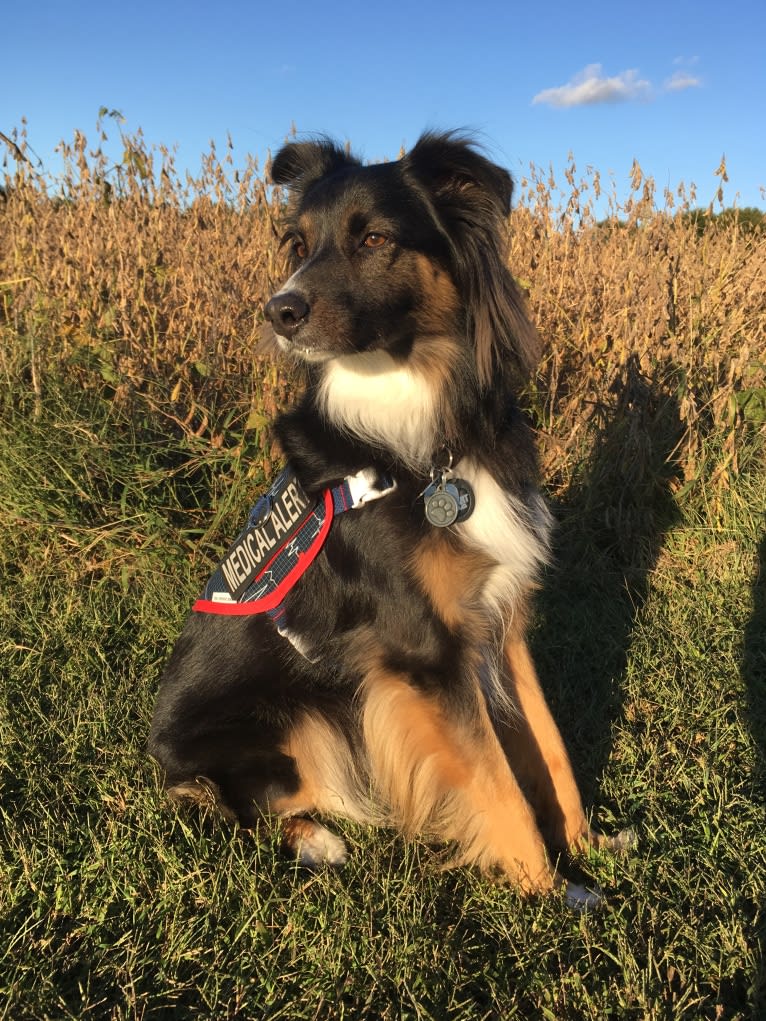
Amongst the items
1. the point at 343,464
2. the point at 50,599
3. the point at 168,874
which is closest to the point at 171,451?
the point at 50,599

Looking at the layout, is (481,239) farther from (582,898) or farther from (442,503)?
(582,898)

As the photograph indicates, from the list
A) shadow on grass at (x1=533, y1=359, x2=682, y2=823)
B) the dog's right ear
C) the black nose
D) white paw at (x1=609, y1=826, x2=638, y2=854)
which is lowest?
white paw at (x1=609, y1=826, x2=638, y2=854)

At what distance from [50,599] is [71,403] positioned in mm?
1171

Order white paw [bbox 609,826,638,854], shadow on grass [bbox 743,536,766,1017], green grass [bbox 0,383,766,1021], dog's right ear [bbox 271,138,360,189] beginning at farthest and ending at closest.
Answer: dog's right ear [bbox 271,138,360,189]
shadow on grass [bbox 743,536,766,1017]
white paw [bbox 609,826,638,854]
green grass [bbox 0,383,766,1021]

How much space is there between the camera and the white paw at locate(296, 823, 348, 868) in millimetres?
2557

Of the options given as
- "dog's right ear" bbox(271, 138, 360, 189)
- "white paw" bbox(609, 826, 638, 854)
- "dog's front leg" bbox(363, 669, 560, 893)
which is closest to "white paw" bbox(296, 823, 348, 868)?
"dog's front leg" bbox(363, 669, 560, 893)

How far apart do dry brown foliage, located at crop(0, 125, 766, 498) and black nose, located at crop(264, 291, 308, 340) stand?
1.72 meters

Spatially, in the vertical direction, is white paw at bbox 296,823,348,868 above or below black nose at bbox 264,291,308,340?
below

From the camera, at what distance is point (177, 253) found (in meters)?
5.34

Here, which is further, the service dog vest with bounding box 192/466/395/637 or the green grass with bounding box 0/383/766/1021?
the service dog vest with bounding box 192/466/395/637

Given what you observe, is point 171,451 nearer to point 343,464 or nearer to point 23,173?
point 343,464

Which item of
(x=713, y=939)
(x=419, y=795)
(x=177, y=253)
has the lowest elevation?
(x=713, y=939)

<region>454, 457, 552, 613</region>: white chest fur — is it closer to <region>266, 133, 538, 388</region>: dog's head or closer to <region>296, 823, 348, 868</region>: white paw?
<region>266, 133, 538, 388</region>: dog's head

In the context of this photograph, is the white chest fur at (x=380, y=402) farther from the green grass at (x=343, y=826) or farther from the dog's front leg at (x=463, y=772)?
the green grass at (x=343, y=826)
